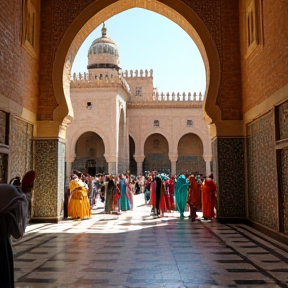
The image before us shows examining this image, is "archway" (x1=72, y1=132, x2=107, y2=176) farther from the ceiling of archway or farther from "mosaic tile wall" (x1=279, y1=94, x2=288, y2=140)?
"mosaic tile wall" (x1=279, y1=94, x2=288, y2=140)

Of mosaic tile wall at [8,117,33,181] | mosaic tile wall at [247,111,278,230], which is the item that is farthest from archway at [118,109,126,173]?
mosaic tile wall at [247,111,278,230]

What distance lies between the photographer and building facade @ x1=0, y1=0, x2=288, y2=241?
5.64 meters

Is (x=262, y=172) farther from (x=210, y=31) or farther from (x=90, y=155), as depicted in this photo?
(x=90, y=155)

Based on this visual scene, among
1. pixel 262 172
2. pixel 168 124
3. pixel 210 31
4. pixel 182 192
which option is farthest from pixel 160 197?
pixel 168 124

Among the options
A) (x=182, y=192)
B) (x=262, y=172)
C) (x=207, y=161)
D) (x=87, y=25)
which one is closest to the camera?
(x=262, y=172)

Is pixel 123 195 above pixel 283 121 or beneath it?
beneath

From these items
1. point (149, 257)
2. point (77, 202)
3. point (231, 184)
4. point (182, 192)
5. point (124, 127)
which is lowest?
point (149, 257)

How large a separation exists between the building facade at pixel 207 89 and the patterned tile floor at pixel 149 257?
73cm

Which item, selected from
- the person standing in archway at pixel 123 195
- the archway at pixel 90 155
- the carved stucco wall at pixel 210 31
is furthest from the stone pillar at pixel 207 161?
the carved stucco wall at pixel 210 31

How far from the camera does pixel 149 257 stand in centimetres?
393

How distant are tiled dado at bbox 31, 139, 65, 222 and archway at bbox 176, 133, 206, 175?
51.1ft

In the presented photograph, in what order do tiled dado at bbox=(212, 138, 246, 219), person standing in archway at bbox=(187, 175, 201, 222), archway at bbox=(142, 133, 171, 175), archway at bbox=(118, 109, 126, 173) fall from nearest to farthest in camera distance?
1. tiled dado at bbox=(212, 138, 246, 219)
2. person standing in archway at bbox=(187, 175, 201, 222)
3. archway at bbox=(118, 109, 126, 173)
4. archway at bbox=(142, 133, 171, 175)

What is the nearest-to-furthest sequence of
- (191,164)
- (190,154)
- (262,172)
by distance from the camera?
1. (262,172)
2. (191,164)
3. (190,154)

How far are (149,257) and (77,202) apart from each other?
12.2 ft
